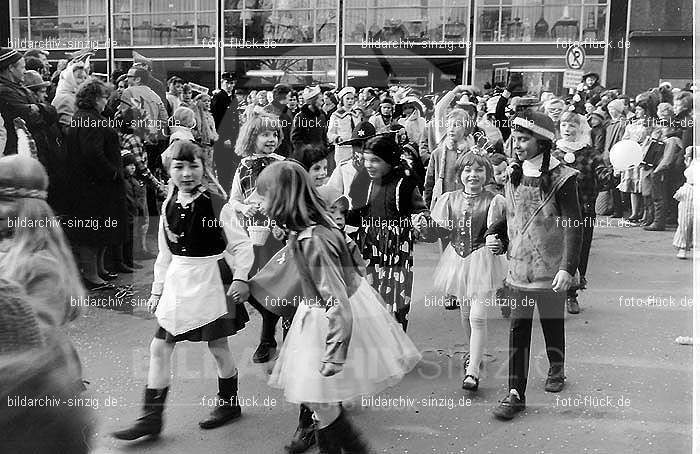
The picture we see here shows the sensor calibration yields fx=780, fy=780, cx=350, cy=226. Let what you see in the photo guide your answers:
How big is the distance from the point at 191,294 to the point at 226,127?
54cm

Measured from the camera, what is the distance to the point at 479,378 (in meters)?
2.75

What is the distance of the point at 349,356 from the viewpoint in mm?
2293

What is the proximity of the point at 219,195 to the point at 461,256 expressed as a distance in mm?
941

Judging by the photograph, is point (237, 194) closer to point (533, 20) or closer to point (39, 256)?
point (39, 256)

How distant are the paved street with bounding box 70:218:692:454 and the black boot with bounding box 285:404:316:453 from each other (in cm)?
4

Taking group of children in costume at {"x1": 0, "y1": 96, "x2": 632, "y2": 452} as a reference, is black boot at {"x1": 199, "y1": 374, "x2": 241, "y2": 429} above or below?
below

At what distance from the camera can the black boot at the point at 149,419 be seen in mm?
2449

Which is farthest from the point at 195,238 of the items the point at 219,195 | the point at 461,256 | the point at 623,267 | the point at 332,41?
the point at 623,267

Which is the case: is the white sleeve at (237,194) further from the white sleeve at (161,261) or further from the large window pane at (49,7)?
the large window pane at (49,7)

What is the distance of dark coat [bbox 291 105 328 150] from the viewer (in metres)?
2.52

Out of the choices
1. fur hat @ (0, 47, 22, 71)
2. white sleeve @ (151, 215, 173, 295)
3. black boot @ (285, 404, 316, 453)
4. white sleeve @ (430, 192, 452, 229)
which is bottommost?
black boot @ (285, 404, 316, 453)

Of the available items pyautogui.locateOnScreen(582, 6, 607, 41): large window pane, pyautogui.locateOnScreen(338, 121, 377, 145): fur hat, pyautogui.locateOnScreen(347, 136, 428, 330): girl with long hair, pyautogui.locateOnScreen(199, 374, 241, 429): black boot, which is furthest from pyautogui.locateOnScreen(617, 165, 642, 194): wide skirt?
pyautogui.locateOnScreen(199, 374, 241, 429): black boot

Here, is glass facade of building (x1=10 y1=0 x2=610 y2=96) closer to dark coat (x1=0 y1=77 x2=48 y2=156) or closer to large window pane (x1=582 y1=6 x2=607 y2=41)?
large window pane (x1=582 y1=6 x2=607 y2=41)

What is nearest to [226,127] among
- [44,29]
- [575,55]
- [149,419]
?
[44,29]
